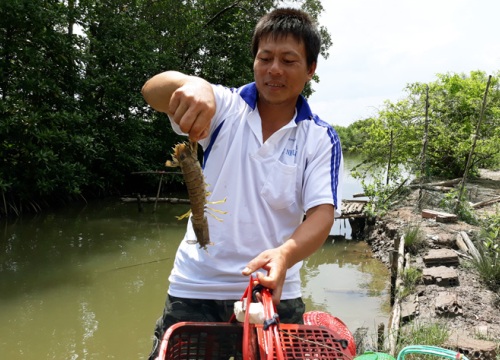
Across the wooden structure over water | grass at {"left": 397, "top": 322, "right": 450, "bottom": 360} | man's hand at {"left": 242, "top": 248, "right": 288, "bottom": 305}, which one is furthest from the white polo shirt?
the wooden structure over water

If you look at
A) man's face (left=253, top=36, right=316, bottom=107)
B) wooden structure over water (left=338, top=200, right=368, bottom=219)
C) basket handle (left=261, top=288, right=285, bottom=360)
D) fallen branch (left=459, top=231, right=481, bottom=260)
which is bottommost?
wooden structure over water (left=338, top=200, right=368, bottom=219)

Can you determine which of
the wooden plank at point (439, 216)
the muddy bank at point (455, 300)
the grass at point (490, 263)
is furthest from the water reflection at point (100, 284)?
the grass at point (490, 263)

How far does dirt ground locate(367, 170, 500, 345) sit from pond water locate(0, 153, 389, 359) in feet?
2.34

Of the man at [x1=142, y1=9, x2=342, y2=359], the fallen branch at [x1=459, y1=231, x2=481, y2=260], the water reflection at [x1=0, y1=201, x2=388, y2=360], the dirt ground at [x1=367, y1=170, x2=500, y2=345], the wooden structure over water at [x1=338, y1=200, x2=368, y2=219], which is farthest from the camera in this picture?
the wooden structure over water at [x1=338, y1=200, x2=368, y2=219]

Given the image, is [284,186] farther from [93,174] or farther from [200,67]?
[200,67]

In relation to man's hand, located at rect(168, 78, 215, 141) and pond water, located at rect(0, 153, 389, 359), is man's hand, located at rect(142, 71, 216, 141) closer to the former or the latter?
man's hand, located at rect(168, 78, 215, 141)

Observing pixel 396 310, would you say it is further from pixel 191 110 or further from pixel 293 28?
pixel 191 110

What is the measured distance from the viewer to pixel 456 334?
3.94 metres

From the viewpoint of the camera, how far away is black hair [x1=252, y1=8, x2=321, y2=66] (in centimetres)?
204

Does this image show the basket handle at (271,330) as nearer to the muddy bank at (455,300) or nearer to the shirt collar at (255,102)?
the shirt collar at (255,102)

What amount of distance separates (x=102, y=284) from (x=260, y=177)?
6.66 meters

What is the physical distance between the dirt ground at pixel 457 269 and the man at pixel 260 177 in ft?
9.28

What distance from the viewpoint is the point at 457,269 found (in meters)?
6.50

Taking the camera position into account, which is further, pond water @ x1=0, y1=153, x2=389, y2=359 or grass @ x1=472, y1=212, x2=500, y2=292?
pond water @ x1=0, y1=153, x2=389, y2=359
